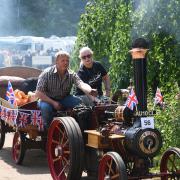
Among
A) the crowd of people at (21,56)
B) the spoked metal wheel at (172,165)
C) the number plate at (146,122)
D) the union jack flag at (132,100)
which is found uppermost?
the crowd of people at (21,56)

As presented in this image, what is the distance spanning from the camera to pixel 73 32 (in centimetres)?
3556

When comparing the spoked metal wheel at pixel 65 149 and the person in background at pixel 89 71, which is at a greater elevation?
the person in background at pixel 89 71

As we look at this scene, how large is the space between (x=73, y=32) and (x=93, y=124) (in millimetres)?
30098

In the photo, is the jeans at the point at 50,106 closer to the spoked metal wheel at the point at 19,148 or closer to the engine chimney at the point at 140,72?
Answer: the spoked metal wheel at the point at 19,148

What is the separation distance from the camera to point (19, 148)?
733 cm

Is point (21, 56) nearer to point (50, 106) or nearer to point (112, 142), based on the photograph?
point (50, 106)

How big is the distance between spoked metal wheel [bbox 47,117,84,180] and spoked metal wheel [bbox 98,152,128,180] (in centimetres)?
33

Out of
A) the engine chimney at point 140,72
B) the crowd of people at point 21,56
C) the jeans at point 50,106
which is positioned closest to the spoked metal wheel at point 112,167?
the engine chimney at point 140,72

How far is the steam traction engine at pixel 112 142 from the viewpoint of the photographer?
4.95 meters

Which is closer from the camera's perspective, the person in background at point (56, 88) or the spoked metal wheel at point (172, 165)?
the spoked metal wheel at point (172, 165)

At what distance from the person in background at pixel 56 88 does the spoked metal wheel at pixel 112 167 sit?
148 cm

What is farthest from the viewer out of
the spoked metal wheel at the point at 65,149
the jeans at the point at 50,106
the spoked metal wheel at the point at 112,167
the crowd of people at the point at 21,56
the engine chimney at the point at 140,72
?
the crowd of people at the point at 21,56

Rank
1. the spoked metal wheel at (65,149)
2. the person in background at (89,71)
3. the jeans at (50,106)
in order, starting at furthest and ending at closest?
1. the person in background at (89,71)
2. the jeans at (50,106)
3. the spoked metal wheel at (65,149)

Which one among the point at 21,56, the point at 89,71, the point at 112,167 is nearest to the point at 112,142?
the point at 112,167
